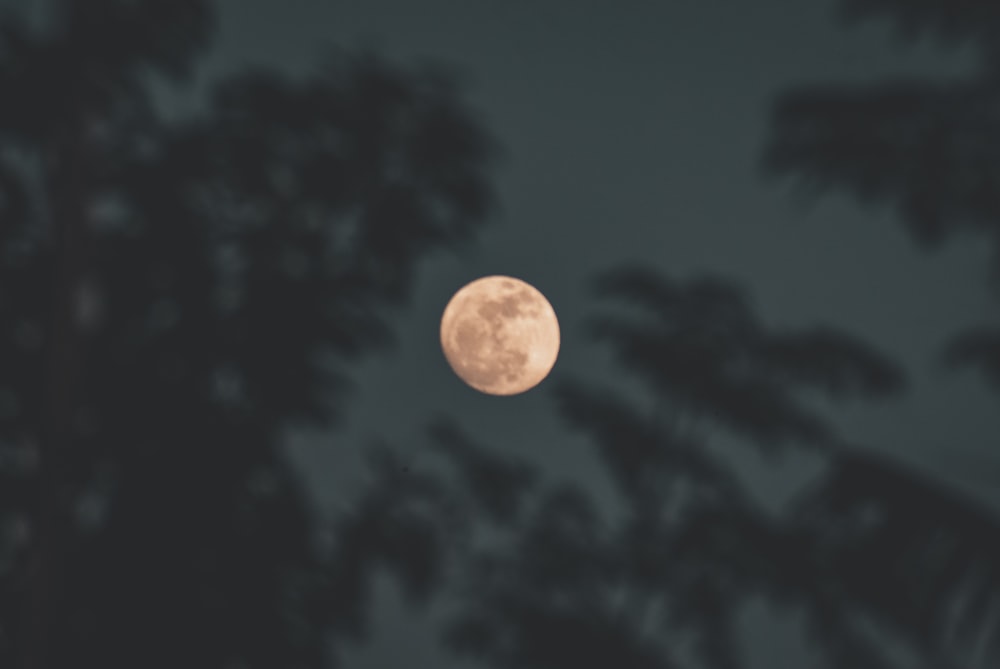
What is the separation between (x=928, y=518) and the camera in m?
1.75

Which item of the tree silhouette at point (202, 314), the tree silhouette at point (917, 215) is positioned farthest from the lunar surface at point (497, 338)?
the tree silhouette at point (917, 215)

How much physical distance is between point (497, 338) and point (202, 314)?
4388 mm

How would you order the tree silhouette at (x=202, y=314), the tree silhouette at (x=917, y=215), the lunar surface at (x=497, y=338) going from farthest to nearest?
1. the lunar surface at (x=497, y=338)
2. the tree silhouette at (x=202, y=314)
3. the tree silhouette at (x=917, y=215)

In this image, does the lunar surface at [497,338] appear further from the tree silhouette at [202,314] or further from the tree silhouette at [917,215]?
the tree silhouette at [917,215]

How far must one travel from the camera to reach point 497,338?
9383 mm

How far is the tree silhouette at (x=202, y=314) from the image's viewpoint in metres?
5.12

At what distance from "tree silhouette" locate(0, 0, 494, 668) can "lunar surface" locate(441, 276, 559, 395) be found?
369 centimetres

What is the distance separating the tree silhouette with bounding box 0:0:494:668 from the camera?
512cm

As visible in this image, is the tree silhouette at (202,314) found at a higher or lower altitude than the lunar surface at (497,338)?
lower

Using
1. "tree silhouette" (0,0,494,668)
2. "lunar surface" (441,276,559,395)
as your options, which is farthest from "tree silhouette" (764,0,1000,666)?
"lunar surface" (441,276,559,395)

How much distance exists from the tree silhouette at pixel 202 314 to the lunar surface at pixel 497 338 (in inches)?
145

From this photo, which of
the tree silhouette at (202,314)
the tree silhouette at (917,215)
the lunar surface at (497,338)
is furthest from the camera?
the lunar surface at (497,338)

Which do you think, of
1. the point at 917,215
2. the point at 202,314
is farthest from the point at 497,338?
the point at 917,215

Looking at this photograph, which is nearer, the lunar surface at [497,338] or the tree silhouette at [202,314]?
the tree silhouette at [202,314]
